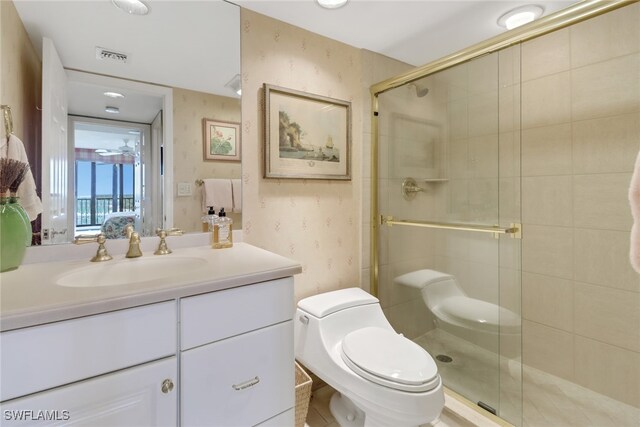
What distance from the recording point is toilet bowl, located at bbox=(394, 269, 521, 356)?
5.11 ft

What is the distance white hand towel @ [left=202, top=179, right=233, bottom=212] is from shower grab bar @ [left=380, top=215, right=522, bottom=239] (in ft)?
3.38

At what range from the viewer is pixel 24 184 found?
1.05m

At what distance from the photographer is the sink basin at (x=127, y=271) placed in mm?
951

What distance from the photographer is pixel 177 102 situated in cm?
139

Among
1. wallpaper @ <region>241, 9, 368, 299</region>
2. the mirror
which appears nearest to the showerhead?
wallpaper @ <region>241, 9, 368, 299</region>

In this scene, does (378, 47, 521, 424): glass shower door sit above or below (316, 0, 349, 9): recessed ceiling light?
below

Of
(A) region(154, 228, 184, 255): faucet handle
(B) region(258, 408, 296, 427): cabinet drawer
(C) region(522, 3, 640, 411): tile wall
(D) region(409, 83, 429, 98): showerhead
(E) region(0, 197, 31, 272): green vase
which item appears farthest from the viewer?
(D) region(409, 83, 429, 98): showerhead

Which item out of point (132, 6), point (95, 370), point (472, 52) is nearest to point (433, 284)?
point (472, 52)

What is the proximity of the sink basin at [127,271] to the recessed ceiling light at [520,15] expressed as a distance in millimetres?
1896

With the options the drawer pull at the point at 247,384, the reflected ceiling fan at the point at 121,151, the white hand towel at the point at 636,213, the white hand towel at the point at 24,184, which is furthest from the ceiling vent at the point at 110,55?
the white hand towel at the point at 636,213

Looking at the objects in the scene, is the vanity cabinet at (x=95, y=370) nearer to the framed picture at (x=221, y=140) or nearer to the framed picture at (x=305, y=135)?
the framed picture at (x=221, y=140)

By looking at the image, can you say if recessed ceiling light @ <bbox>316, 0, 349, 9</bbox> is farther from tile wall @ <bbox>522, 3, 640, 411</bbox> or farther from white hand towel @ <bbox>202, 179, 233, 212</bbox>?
tile wall @ <bbox>522, 3, 640, 411</bbox>

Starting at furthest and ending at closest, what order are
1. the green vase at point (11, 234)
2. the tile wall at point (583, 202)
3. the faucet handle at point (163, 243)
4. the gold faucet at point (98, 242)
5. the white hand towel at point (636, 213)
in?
1. the tile wall at point (583, 202)
2. the faucet handle at point (163, 243)
3. the gold faucet at point (98, 242)
4. the green vase at point (11, 234)
5. the white hand towel at point (636, 213)

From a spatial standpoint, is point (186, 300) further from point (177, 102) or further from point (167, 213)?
point (177, 102)
